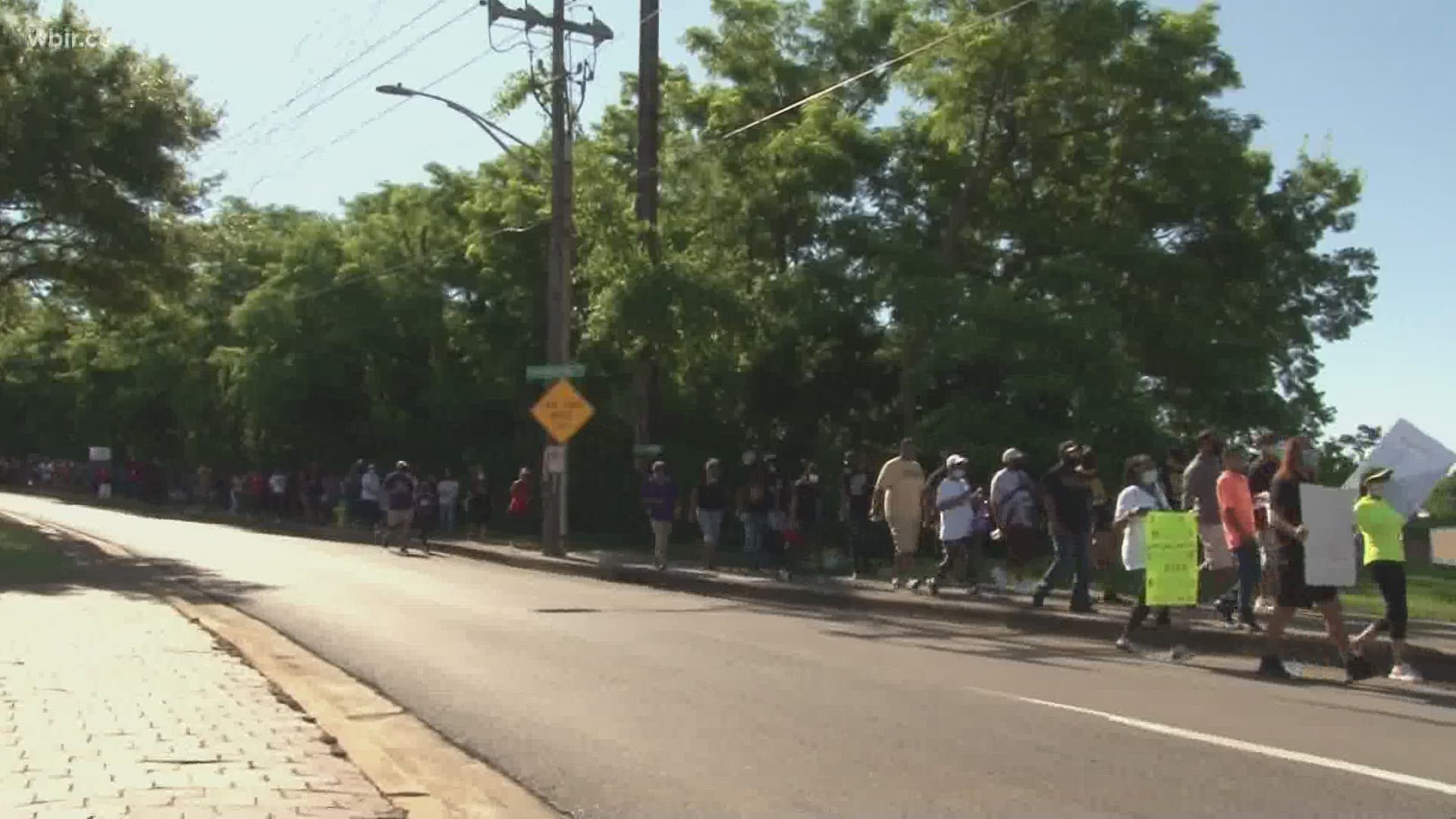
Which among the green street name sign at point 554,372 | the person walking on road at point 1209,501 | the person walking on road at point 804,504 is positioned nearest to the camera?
the person walking on road at point 1209,501

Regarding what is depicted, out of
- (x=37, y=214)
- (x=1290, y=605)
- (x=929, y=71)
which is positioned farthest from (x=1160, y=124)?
(x=37, y=214)

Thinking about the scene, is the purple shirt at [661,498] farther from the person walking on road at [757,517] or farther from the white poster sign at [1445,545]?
the white poster sign at [1445,545]

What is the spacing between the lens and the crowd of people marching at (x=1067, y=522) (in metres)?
12.0

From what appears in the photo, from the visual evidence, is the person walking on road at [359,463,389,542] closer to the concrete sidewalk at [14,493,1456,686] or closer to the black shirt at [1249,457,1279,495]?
the concrete sidewalk at [14,493,1456,686]

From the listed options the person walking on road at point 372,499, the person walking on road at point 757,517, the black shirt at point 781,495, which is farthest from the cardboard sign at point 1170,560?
the person walking on road at point 372,499

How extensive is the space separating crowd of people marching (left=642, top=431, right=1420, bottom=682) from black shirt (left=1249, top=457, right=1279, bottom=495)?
0.01 m

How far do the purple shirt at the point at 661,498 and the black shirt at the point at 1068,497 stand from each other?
30.5 feet

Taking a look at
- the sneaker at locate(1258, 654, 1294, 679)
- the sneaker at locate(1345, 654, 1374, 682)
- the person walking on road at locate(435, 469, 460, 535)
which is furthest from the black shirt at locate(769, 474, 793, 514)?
the person walking on road at locate(435, 469, 460, 535)

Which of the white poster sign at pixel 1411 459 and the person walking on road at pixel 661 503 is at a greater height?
the white poster sign at pixel 1411 459

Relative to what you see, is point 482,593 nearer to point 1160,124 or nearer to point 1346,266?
point 1160,124

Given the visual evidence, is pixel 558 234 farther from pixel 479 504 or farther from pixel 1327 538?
pixel 1327 538

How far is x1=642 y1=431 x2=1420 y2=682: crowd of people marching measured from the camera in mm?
11953

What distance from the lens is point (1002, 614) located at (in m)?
16.9

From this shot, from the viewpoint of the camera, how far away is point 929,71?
27.9m
